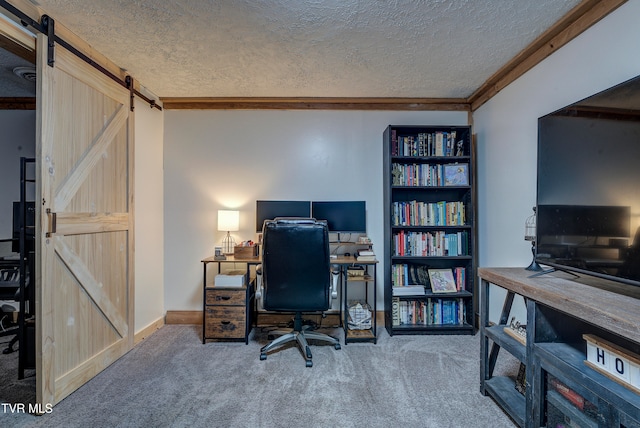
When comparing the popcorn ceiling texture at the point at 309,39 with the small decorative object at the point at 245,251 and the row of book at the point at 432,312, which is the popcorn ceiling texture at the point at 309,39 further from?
the row of book at the point at 432,312

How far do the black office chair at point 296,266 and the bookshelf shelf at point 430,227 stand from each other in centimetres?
91

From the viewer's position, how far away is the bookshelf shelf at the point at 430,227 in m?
2.79

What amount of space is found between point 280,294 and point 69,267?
4.57ft

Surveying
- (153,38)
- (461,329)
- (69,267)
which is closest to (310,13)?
(153,38)

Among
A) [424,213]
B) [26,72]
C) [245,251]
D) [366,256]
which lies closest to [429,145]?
[424,213]

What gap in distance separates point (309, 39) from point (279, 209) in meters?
1.54

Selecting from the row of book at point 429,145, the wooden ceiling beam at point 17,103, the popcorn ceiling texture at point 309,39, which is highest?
the popcorn ceiling texture at point 309,39

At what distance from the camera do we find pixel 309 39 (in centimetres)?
200

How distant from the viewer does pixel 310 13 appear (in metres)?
1.75

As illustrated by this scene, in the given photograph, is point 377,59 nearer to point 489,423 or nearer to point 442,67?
point 442,67

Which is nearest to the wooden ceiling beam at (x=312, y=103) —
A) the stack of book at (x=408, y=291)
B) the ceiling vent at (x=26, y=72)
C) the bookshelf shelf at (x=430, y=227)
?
the bookshelf shelf at (x=430, y=227)

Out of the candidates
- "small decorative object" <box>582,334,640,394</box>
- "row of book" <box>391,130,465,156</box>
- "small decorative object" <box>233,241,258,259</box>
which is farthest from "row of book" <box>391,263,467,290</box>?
"small decorative object" <box>582,334,640,394</box>

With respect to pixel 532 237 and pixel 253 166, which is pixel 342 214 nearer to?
pixel 253 166

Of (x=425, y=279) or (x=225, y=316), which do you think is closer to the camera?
(x=225, y=316)
